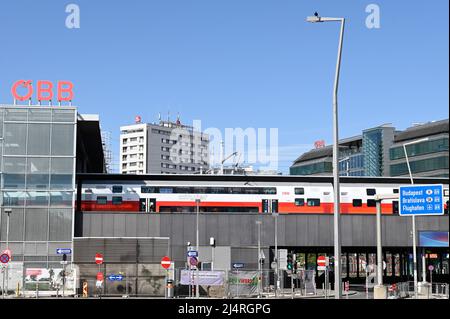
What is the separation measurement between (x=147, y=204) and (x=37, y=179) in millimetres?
12937

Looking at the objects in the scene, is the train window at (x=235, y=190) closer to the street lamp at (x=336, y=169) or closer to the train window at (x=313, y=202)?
the train window at (x=313, y=202)

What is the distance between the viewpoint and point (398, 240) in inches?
2736

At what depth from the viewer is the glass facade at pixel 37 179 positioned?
2218 inches

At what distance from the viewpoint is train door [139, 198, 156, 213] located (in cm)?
6588

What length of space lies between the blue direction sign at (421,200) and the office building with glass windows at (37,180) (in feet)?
108

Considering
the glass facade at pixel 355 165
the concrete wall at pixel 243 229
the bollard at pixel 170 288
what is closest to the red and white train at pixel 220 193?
the concrete wall at pixel 243 229

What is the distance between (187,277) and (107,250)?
49.2 feet

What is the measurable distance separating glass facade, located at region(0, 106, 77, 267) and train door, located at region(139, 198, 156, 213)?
32.5 ft

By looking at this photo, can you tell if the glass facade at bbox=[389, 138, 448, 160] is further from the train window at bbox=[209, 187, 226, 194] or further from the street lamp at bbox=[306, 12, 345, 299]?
the street lamp at bbox=[306, 12, 345, 299]

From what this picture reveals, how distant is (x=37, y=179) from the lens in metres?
56.6

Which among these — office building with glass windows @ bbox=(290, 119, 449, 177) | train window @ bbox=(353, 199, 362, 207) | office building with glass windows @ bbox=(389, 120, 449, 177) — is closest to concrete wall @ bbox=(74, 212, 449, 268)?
train window @ bbox=(353, 199, 362, 207)

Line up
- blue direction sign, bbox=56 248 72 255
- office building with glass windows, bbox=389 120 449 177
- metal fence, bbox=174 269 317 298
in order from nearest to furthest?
1. metal fence, bbox=174 269 317 298
2. blue direction sign, bbox=56 248 72 255
3. office building with glass windows, bbox=389 120 449 177
